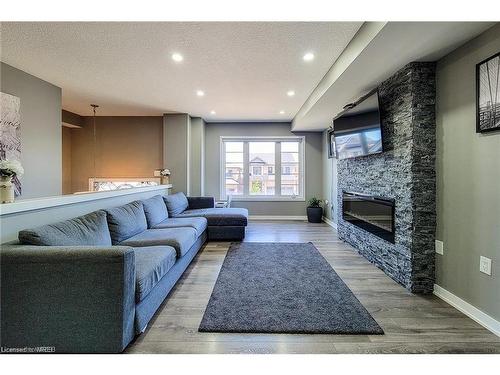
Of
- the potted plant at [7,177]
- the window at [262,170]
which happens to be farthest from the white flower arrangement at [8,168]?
the window at [262,170]

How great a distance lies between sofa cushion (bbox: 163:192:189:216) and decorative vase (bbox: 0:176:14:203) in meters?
2.65

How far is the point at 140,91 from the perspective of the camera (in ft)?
14.0

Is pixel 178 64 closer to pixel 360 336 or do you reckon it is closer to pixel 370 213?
pixel 370 213

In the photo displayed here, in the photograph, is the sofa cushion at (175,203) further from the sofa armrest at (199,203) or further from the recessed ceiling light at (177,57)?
the recessed ceiling light at (177,57)

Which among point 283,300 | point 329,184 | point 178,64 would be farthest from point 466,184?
point 329,184

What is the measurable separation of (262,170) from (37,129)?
4.71m

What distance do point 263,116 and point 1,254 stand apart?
5324mm

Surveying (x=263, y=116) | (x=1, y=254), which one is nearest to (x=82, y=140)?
(x=263, y=116)

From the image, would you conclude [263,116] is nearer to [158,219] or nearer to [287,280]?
[158,219]

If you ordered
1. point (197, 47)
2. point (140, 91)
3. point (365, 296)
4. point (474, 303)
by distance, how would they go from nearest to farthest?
point (474, 303) < point (365, 296) < point (197, 47) < point (140, 91)

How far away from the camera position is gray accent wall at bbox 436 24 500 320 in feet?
6.48

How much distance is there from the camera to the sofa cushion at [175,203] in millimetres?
4605

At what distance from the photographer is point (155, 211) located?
3883 millimetres

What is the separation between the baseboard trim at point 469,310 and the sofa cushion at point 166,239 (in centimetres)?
261
